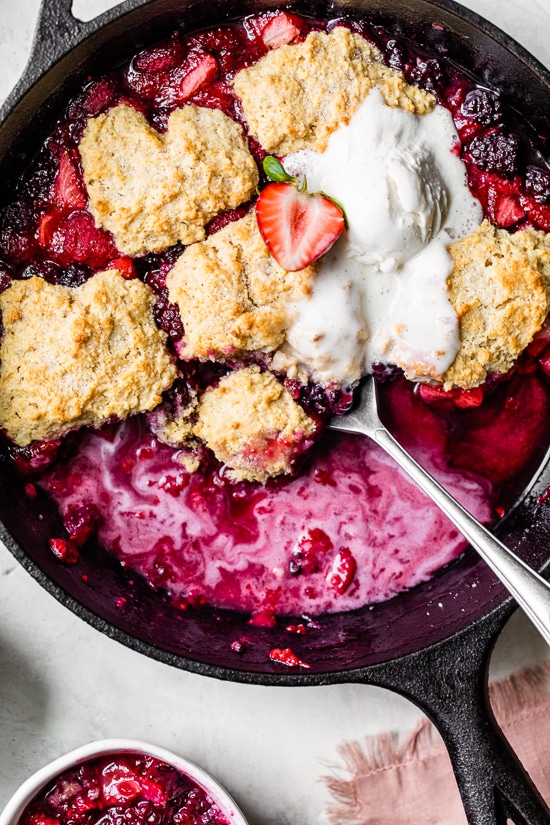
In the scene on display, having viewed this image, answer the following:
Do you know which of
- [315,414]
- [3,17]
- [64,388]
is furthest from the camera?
[3,17]

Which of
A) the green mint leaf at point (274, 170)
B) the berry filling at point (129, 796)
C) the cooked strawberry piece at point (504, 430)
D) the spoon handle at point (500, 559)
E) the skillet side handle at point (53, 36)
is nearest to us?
the spoon handle at point (500, 559)

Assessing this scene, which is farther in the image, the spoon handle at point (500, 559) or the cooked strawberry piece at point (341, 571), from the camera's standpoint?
the cooked strawberry piece at point (341, 571)

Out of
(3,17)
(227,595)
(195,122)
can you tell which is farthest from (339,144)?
(227,595)

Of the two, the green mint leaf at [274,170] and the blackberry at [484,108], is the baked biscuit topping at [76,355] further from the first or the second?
the blackberry at [484,108]

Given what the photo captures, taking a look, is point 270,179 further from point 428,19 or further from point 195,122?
point 428,19

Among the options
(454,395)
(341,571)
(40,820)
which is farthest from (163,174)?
(40,820)

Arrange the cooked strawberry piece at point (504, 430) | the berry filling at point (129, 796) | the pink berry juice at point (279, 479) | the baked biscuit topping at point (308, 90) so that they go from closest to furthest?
the baked biscuit topping at point (308, 90) → the pink berry juice at point (279, 479) → the berry filling at point (129, 796) → the cooked strawberry piece at point (504, 430)

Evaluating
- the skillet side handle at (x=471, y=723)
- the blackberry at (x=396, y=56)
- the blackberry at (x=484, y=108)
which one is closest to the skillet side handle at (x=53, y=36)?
the blackberry at (x=396, y=56)
